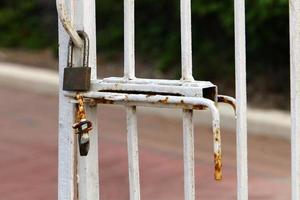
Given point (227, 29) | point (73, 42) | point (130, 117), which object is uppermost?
point (227, 29)

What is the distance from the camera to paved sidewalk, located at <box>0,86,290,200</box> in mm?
5750

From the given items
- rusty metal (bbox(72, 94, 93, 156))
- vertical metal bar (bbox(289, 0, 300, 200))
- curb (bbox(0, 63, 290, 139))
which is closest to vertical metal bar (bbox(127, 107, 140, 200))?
rusty metal (bbox(72, 94, 93, 156))

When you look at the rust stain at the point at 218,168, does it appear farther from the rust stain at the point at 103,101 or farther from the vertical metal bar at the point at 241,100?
the rust stain at the point at 103,101

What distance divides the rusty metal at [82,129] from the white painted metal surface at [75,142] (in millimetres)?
56

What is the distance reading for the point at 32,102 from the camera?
9.08m

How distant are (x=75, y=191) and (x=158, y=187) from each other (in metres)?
3.40

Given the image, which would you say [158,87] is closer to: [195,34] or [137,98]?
[137,98]

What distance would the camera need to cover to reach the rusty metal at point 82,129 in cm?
232

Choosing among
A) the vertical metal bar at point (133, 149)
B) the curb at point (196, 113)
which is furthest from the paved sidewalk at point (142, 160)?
the vertical metal bar at point (133, 149)

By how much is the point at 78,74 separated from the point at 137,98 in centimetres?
20

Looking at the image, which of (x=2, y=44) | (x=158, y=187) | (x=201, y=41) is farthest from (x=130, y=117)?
(x=2, y=44)

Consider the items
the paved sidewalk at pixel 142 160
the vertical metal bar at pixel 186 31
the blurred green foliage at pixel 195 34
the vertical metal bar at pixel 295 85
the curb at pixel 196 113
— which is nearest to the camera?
the vertical metal bar at pixel 295 85

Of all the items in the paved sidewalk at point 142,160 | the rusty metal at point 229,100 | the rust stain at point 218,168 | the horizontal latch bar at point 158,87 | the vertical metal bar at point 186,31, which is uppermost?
the vertical metal bar at point 186,31

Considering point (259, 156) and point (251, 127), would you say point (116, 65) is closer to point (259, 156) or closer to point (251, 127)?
point (251, 127)
